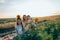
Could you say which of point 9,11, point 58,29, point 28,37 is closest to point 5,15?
point 9,11

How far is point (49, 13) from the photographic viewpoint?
4.30ft

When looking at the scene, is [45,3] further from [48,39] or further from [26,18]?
[48,39]

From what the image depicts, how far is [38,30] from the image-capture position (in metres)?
1.29

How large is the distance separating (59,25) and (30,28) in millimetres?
287

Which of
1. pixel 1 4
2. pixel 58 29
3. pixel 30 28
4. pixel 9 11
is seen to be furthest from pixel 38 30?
pixel 1 4

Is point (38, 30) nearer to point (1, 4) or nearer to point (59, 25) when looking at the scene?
point (59, 25)

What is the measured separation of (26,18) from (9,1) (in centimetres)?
25

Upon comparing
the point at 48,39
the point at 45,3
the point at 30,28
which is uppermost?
the point at 45,3

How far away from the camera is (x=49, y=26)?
Answer: 4.23 feet

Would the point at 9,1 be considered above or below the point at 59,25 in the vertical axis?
above

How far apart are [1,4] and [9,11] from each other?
11 centimetres

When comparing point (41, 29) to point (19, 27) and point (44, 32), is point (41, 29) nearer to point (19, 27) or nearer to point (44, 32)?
point (44, 32)

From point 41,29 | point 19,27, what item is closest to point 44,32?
point 41,29

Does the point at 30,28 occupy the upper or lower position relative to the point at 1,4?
lower
